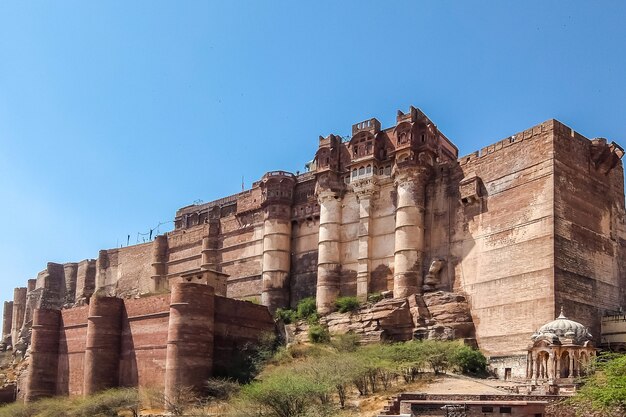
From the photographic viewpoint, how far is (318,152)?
37.0 m

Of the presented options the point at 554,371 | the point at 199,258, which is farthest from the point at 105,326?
the point at 554,371

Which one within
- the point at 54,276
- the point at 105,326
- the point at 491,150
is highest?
the point at 491,150

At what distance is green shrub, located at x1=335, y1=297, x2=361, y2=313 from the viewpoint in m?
32.6

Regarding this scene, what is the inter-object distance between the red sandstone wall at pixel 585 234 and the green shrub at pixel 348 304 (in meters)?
9.11

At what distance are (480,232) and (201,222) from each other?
2077 centimetres

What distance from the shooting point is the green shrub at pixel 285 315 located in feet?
115

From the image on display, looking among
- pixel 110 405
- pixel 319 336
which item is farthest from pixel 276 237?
pixel 110 405

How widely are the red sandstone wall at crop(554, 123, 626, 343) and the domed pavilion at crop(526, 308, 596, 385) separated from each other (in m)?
3.87

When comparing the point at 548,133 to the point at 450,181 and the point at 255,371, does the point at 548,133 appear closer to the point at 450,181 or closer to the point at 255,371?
the point at 450,181

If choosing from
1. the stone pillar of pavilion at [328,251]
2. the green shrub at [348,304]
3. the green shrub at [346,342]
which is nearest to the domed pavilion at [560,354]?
the green shrub at [346,342]

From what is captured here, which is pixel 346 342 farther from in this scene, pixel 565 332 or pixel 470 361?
pixel 565 332

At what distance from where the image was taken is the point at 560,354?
21797mm

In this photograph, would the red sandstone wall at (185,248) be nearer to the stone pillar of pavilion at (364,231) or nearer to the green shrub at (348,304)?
the stone pillar of pavilion at (364,231)

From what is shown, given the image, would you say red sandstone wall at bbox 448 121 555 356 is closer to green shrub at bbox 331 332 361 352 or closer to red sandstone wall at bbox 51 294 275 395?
green shrub at bbox 331 332 361 352
